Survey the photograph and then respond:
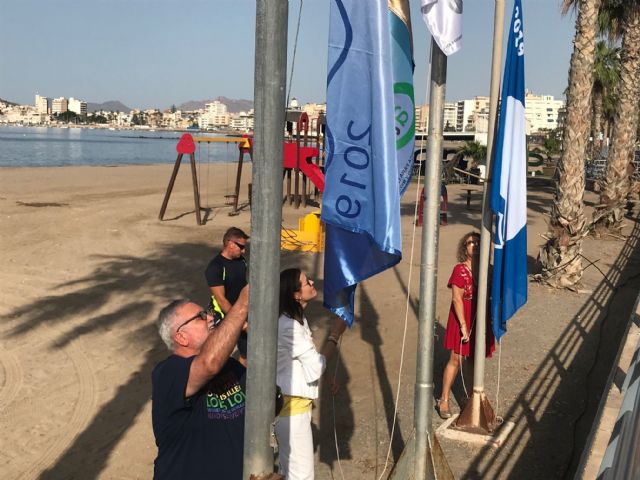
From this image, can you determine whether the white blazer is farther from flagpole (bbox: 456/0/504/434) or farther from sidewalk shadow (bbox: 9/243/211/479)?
sidewalk shadow (bbox: 9/243/211/479)

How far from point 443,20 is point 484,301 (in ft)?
8.59

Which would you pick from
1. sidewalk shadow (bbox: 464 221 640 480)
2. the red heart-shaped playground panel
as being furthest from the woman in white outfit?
the red heart-shaped playground panel

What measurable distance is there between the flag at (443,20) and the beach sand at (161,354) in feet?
5.98

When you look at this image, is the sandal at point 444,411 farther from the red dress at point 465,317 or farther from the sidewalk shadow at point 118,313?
the sidewalk shadow at point 118,313

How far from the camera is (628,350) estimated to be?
19.9 feet

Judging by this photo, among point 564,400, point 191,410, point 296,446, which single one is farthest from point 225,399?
point 564,400

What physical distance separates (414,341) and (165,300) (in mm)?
4036

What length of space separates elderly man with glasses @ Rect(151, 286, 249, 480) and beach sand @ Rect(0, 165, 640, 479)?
238 centimetres

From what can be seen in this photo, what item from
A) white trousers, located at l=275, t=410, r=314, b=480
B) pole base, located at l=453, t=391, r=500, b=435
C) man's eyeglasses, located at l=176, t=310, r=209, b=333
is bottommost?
pole base, located at l=453, t=391, r=500, b=435

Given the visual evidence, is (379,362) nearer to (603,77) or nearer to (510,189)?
(510,189)

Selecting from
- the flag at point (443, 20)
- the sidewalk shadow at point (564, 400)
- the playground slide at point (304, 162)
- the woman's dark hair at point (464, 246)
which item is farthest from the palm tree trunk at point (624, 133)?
the flag at point (443, 20)

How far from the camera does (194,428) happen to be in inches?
110

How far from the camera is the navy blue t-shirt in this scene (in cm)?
271

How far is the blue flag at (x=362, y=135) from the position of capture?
3.44 metres
